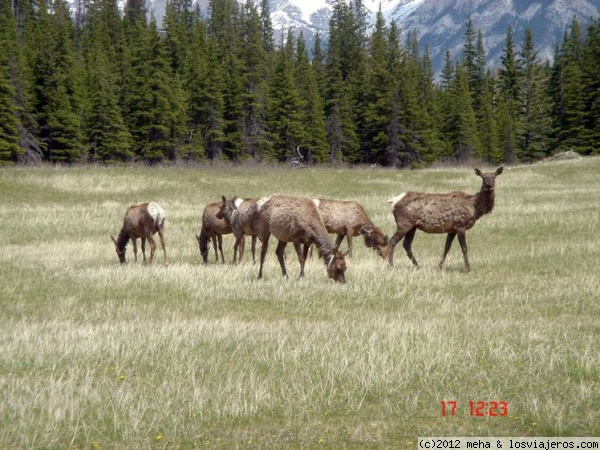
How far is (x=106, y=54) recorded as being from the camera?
239ft

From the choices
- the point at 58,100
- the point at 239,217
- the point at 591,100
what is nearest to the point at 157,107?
the point at 58,100

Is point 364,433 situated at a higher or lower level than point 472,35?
lower

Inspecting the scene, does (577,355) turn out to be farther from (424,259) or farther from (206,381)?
(424,259)

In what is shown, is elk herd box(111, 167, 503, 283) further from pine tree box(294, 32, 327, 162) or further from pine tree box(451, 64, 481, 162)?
pine tree box(451, 64, 481, 162)

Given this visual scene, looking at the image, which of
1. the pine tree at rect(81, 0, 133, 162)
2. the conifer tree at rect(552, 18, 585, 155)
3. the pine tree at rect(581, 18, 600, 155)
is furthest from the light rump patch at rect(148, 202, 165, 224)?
the conifer tree at rect(552, 18, 585, 155)

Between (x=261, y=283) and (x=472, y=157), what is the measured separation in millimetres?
70502

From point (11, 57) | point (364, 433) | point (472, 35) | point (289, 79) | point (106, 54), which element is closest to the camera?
point (364, 433)

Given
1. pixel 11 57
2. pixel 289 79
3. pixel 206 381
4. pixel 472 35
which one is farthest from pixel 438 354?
pixel 472 35

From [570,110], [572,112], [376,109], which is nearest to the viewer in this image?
[572,112]

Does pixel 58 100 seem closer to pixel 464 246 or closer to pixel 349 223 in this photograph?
pixel 349 223

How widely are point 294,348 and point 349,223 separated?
10.8 meters

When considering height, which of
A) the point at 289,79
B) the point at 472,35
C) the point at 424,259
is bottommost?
the point at 424,259
